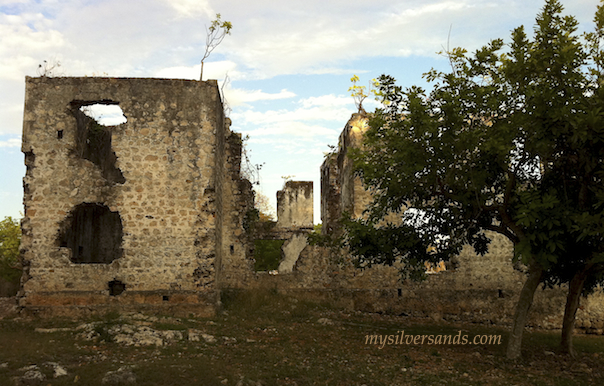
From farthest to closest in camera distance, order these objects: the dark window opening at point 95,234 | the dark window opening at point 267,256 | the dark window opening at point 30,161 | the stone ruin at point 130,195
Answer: the dark window opening at point 267,256
the dark window opening at point 95,234
the dark window opening at point 30,161
the stone ruin at point 130,195

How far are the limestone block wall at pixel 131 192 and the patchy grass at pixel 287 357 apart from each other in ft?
3.25

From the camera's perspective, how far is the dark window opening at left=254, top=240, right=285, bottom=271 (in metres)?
23.5

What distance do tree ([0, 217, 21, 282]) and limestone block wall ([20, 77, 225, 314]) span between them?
516 centimetres

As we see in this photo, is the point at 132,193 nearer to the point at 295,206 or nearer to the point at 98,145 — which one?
the point at 98,145

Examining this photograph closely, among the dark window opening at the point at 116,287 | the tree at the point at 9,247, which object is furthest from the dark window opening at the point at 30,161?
the tree at the point at 9,247

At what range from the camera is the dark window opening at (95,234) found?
1396 cm

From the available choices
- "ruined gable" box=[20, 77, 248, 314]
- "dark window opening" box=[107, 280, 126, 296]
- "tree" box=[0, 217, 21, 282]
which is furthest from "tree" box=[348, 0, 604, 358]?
"tree" box=[0, 217, 21, 282]

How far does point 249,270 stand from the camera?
14445 millimetres

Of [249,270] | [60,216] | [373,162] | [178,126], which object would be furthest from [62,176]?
[373,162]

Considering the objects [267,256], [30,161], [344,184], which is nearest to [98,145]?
[30,161]

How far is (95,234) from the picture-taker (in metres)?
14.5

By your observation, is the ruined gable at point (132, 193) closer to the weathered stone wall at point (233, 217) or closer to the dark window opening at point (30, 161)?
the dark window opening at point (30, 161)

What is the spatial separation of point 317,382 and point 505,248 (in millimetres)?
9448

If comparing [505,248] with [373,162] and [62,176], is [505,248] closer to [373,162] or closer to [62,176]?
[373,162]
